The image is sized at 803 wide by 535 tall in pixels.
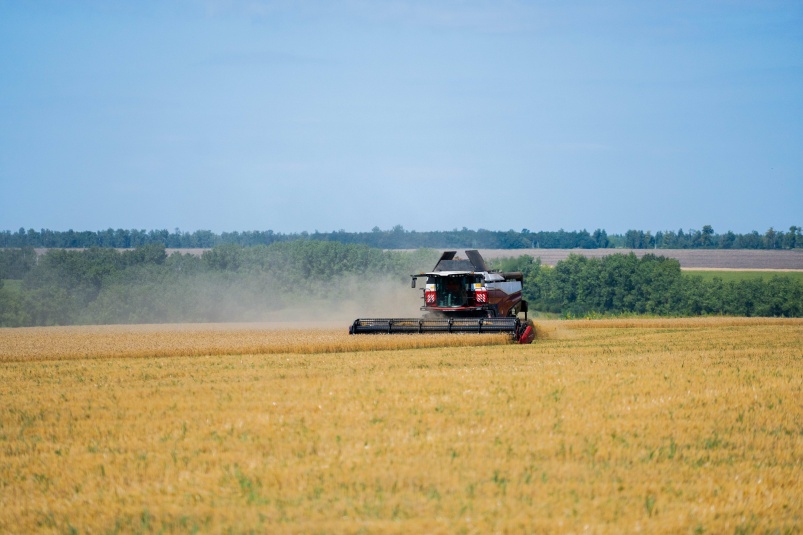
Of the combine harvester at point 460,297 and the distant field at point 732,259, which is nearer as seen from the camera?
the combine harvester at point 460,297

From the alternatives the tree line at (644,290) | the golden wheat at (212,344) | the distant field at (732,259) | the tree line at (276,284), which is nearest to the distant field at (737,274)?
the distant field at (732,259)

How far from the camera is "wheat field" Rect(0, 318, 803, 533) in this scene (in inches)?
379

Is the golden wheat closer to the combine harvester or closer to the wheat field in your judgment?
the combine harvester

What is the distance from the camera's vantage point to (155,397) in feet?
57.9

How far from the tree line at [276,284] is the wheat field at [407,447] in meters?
54.8

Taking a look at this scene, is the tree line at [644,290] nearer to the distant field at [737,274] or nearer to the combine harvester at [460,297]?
the distant field at [737,274]

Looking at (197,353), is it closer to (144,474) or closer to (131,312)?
(144,474)

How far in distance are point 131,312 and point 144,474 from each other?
7708 centimetres

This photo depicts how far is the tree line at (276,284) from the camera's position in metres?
82.6

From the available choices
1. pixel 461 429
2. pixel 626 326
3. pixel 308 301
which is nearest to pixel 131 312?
pixel 308 301

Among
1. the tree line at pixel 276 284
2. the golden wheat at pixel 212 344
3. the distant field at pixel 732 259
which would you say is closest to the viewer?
the golden wheat at pixel 212 344

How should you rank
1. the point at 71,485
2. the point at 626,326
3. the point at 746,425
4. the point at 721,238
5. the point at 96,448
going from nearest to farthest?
the point at 71,485 → the point at 96,448 → the point at 746,425 → the point at 626,326 → the point at 721,238

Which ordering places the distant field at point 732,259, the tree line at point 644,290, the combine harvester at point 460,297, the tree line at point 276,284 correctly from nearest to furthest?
the combine harvester at point 460,297 < the tree line at point 276,284 < the tree line at point 644,290 < the distant field at point 732,259

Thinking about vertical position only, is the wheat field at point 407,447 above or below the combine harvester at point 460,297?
below
